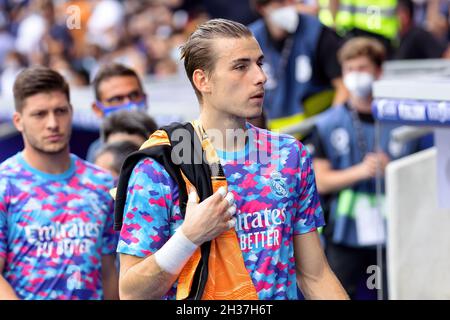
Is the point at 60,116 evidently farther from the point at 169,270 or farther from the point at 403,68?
the point at 403,68

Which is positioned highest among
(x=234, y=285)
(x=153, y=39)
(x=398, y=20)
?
(x=153, y=39)

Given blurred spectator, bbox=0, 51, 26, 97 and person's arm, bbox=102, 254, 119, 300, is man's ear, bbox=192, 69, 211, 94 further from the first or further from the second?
blurred spectator, bbox=0, 51, 26, 97

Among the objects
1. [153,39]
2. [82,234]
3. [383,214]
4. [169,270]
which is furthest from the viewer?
[153,39]

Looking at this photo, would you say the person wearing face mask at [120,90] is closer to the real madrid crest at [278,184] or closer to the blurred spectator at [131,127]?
the blurred spectator at [131,127]

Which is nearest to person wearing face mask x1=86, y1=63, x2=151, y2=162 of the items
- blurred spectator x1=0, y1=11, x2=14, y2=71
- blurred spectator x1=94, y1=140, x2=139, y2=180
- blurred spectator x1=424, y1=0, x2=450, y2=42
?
blurred spectator x1=94, y1=140, x2=139, y2=180

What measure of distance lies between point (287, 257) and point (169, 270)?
0.44m

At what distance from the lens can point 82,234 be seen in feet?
15.8

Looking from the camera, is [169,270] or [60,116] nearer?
[169,270]

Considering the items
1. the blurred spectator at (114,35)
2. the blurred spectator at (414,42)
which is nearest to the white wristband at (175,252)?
the blurred spectator at (414,42)

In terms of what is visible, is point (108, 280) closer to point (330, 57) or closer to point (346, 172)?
point (346, 172)

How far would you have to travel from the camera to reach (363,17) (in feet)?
28.0

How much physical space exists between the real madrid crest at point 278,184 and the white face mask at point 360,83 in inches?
131

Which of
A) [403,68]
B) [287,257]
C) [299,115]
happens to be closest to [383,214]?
[403,68]

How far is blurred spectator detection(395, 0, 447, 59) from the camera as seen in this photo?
30.1 feet
